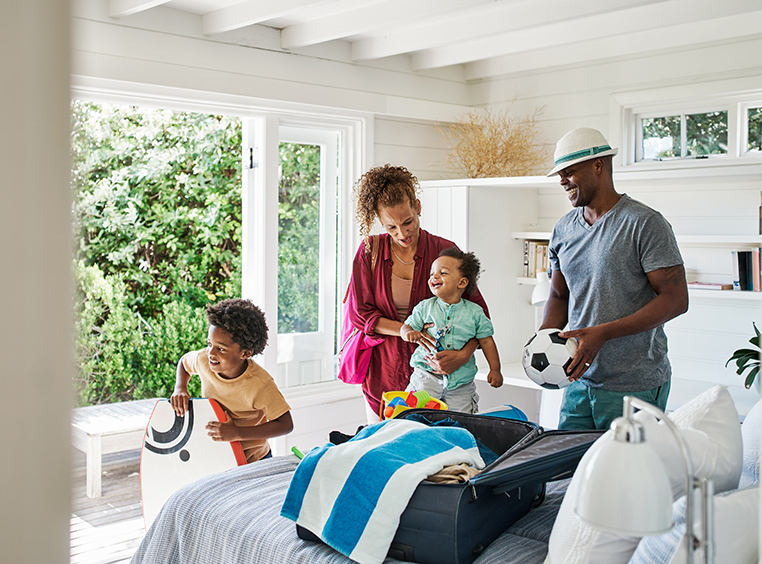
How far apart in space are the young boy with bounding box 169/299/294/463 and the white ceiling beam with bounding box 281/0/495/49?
5.16ft

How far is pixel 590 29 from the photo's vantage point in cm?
352

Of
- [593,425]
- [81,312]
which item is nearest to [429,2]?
[593,425]

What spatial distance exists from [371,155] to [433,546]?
3.04 metres

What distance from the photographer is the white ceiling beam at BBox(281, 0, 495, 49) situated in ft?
10.2

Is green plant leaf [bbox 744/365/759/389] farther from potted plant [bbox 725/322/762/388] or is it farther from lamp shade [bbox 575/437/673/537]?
lamp shade [bbox 575/437/673/537]

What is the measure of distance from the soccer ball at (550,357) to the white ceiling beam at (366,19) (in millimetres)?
1513

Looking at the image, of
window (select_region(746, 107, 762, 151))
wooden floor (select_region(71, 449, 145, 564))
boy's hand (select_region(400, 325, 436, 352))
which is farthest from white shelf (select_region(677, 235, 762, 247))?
wooden floor (select_region(71, 449, 145, 564))

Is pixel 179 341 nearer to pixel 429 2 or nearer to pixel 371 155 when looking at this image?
pixel 371 155

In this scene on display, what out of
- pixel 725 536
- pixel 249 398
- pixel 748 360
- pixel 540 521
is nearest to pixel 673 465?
pixel 725 536

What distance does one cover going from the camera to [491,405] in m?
4.30

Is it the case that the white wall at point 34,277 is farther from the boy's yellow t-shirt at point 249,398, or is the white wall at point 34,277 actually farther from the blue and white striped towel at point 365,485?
the boy's yellow t-shirt at point 249,398

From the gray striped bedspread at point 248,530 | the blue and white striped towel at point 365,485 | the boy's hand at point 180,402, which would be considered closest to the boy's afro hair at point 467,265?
the gray striped bedspread at point 248,530

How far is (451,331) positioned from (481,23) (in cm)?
172

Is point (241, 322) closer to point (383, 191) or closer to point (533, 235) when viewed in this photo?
point (383, 191)
